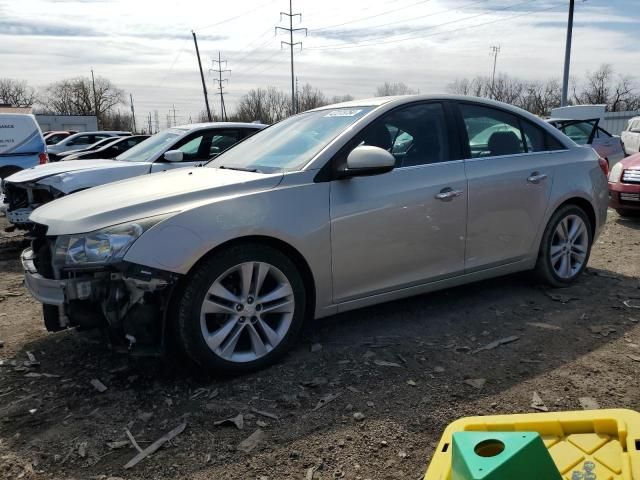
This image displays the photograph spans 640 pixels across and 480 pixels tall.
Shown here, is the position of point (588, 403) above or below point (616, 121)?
below

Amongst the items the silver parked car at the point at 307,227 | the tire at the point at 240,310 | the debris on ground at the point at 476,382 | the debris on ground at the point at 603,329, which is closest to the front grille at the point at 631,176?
the silver parked car at the point at 307,227

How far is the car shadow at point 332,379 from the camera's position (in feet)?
9.13

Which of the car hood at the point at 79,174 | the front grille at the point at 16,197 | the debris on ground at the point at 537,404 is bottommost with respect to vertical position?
the debris on ground at the point at 537,404

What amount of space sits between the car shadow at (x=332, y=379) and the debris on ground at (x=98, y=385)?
0.07 ft

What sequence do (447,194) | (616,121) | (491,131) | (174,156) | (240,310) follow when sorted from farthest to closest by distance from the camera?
(616,121) < (174,156) < (491,131) < (447,194) < (240,310)

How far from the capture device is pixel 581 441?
189cm

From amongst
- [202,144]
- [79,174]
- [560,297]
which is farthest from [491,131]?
[79,174]

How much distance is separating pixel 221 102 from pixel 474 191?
66569mm

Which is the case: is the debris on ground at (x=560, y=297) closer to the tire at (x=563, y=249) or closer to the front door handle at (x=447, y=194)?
the tire at (x=563, y=249)

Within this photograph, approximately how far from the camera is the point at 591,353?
140 inches

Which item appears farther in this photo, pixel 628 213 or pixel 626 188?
pixel 628 213

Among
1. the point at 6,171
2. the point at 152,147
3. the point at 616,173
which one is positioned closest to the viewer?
the point at 152,147

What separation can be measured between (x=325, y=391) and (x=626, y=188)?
22.5 feet

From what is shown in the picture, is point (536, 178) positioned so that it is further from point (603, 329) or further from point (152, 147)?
point (152, 147)
